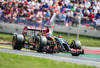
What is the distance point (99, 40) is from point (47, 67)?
1739 cm

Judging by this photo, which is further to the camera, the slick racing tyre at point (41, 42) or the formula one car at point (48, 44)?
the formula one car at point (48, 44)

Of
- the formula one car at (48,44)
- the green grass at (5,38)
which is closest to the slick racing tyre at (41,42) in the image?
the formula one car at (48,44)

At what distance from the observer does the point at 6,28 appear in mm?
25906

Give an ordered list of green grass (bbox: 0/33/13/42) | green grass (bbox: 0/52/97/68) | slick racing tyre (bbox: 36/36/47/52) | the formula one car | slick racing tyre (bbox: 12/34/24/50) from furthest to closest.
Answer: green grass (bbox: 0/33/13/42) < slick racing tyre (bbox: 12/34/24/50) < the formula one car < slick racing tyre (bbox: 36/36/47/52) < green grass (bbox: 0/52/97/68)

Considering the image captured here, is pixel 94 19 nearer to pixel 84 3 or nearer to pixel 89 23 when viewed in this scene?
pixel 89 23

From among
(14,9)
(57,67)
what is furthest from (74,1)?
(57,67)

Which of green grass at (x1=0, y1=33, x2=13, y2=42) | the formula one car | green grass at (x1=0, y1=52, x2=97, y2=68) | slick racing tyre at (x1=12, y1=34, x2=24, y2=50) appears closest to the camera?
green grass at (x1=0, y1=52, x2=97, y2=68)

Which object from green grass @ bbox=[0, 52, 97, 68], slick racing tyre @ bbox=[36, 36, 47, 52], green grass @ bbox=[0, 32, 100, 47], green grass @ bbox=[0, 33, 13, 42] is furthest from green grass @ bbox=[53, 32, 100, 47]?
green grass @ bbox=[0, 52, 97, 68]

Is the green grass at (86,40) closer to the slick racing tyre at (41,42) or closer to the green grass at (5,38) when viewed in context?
the green grass at (5,38)

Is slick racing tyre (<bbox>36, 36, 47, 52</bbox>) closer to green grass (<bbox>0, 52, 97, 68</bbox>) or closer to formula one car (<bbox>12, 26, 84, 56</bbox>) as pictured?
formula one car (<bbox>12, 26, 84, 56</bbox>)

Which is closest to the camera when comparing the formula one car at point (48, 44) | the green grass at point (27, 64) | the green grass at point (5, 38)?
the green grass at point (27, 64)

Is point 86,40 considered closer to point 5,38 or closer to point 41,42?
point 5,38

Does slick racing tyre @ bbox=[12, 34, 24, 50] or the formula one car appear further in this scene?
slick racing tyre @ bbox=[12, 34, 24, 50]

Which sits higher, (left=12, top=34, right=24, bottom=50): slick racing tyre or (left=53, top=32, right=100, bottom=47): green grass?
(left=12, top=34, right=24, bottom=50): slick racing tyre
